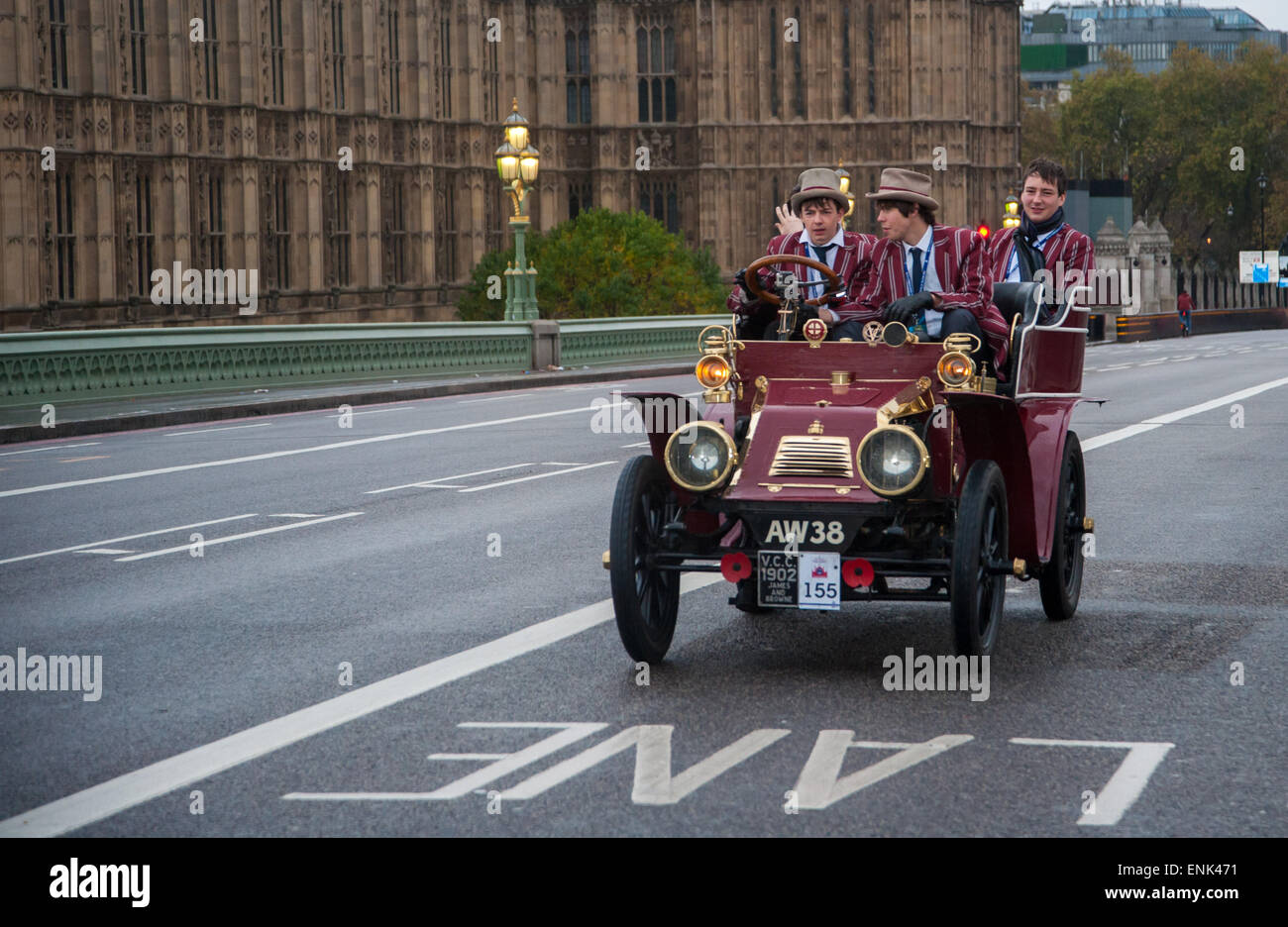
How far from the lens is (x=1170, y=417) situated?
22.0 m

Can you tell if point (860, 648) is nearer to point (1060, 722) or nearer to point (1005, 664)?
point (1005, 664)

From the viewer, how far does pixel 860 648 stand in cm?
818

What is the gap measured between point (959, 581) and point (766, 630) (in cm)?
169

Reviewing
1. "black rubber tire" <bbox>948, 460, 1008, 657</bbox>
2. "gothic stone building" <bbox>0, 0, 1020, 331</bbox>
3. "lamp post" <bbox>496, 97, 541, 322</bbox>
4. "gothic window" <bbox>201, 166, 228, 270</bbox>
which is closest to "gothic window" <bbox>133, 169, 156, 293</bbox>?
"gothic stone building" <bbox>0, 0, 1020, 331</bbox>

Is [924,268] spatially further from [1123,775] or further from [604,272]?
[604,272]

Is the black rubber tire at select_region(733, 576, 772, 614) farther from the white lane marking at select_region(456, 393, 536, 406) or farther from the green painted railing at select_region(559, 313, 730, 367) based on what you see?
the green painted railing at select_region(559, 313, 730, 367)

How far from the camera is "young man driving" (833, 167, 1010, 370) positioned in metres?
8.33

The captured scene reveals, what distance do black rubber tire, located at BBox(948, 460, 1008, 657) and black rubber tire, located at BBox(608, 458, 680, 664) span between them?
1192mm

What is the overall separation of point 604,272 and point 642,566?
37243 millimetres

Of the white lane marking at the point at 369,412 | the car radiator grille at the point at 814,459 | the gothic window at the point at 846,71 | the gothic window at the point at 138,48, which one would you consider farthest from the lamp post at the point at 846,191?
the gothic window at the point at 846,71

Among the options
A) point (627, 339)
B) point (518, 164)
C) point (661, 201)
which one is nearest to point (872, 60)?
point (661, 201)

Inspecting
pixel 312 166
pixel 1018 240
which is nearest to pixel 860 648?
pixel 1018 240
